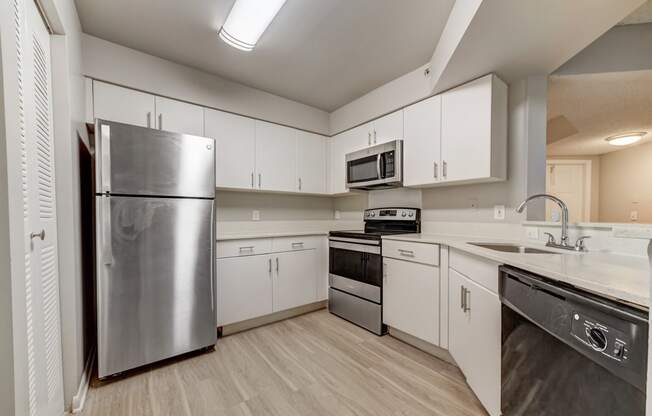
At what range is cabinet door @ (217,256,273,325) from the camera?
87.0 inches

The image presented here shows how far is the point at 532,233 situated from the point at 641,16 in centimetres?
150

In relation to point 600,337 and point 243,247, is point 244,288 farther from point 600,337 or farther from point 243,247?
point 600,337

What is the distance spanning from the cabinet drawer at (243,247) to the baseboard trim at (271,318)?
0.63 m

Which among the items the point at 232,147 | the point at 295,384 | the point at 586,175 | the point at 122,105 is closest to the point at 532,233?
the point at 295,384

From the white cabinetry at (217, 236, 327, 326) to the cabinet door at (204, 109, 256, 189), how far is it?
24.2 inches

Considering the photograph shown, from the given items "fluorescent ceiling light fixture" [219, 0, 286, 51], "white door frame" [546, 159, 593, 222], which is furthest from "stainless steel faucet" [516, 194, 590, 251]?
"white door frame" [546, 159, 593, 222]

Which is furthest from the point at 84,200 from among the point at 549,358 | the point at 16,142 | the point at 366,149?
the point at 549,358

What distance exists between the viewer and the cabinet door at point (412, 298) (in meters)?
1.87

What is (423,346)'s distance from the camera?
1985mm

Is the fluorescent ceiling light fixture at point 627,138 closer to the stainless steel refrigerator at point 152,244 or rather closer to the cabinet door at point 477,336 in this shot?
the cabinet door at point 477,336

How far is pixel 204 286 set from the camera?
191 centimetres

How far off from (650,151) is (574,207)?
1.11 meters

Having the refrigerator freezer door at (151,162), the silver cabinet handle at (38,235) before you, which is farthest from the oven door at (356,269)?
the silver cabinet handle at (38,235)

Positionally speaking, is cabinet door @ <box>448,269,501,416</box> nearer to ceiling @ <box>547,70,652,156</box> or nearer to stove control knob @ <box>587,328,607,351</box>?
stove control knob @ <box>587,328,607,351</box>
